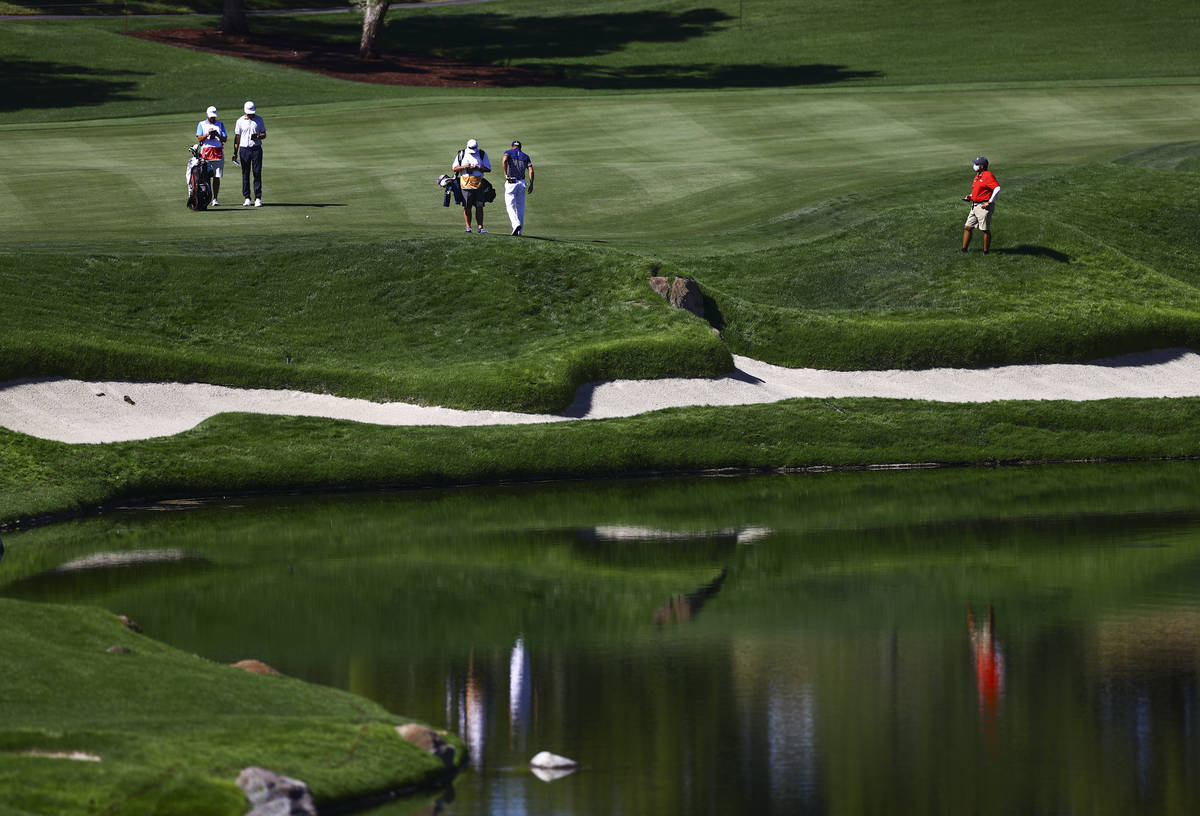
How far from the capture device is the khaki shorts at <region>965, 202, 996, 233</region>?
38.9 metres

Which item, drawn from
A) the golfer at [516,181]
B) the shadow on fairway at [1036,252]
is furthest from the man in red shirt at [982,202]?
the golfer at [516,181]

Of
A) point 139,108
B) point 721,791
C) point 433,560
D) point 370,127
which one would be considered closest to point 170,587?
point 433,560

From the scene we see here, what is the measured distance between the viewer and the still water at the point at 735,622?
13.4m

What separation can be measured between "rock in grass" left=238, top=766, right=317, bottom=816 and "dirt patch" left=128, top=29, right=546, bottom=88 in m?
58.2

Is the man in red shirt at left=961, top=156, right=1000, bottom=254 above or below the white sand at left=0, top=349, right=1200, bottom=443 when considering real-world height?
above

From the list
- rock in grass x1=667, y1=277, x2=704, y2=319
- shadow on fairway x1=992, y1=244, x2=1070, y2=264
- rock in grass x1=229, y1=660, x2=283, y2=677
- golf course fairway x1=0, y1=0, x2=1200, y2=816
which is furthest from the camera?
shadow on fairway x1=992, y1=244, x2=1070, y2=264

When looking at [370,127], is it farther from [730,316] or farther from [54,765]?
[54,765]

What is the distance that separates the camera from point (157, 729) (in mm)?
12750

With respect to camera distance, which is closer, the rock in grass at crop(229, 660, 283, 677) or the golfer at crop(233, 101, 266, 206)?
the rock in grass at crop(229, 660, 283, 677)

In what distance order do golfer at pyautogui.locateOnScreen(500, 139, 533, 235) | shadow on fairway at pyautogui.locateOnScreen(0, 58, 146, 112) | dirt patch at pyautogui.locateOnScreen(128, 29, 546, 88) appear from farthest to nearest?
dirt patch at pyautogui.locateOnScreen(128, 29, 546, 88)
shadow on fairway at pyautogui.locateOnScreen(0, 58, 146, 112)
golfer at pyautogui.locateOnScreen(500, 139, 533, 235)

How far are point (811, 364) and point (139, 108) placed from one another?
32111mm

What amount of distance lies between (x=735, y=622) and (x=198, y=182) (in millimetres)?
25522

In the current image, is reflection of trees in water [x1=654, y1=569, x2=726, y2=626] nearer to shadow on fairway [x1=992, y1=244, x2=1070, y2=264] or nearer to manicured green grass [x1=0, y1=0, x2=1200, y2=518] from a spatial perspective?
manicured green grass [x1=0, y1=0, x2=1200, y2=518]

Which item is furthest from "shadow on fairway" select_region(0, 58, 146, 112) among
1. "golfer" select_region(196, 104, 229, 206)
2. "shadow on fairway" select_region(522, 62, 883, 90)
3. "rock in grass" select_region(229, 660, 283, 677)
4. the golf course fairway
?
"rock in grass" select_region(229, 660, 283, 677)
